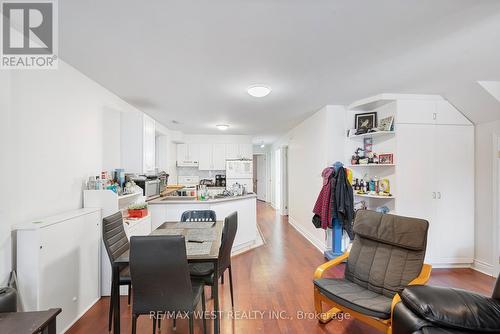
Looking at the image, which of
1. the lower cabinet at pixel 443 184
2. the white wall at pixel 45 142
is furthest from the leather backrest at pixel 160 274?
the lower cabinet at pixel 443 184

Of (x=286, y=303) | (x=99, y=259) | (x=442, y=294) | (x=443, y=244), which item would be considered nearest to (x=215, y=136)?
(x=99, y=259)

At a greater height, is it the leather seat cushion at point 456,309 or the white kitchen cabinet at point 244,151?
the white kitchen cabinet at point 244,151

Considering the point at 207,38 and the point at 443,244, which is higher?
the point at 207,38

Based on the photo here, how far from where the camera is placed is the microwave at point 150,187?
3.61 meters

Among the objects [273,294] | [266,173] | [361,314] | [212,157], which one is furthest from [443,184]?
[266,173]

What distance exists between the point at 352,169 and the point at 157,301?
3.35 m

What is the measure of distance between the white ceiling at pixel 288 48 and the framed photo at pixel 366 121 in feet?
1.49

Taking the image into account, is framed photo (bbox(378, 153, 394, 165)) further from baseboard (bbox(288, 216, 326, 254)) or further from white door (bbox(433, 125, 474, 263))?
baseboard (bbox(288, 216, 326, 254))

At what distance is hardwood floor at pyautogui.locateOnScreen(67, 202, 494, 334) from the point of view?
6.66 feet

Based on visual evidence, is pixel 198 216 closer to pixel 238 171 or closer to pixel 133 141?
pixel 133 141

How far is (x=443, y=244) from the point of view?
10.7 feet

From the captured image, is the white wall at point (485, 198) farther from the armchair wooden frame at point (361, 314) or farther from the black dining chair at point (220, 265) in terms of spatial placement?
the black dining chair at point (220, 265)

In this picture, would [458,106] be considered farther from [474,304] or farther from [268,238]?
[268,238]

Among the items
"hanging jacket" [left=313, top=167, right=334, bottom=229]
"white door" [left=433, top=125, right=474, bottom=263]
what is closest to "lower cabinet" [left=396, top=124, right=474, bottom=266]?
"white door" [left=433, top=125, right=474, bottom=263]
